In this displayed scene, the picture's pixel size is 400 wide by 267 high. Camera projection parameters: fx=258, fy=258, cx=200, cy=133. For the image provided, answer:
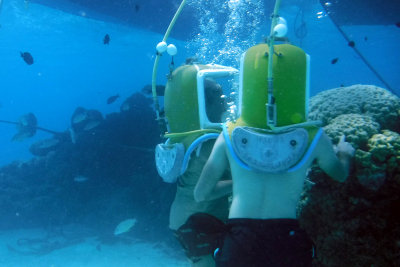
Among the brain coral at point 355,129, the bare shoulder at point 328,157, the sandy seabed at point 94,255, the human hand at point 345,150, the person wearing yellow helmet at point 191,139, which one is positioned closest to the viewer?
the bare shoulder at point 328,157

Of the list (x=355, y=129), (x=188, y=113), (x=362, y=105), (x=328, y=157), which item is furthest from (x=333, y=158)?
(x=362, y=105)

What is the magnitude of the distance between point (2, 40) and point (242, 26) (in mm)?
30758

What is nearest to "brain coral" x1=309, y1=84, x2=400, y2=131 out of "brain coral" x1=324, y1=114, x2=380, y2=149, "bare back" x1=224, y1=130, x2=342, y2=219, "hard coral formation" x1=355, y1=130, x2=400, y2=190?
"brain coral" x1=324, y1=114, x2=380, y2=149

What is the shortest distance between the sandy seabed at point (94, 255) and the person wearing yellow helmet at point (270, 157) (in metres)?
6.68

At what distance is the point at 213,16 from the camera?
16.4 m

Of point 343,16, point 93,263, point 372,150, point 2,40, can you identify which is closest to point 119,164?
point 93,263

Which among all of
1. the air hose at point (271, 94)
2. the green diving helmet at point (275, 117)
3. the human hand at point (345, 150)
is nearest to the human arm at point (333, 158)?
the human hand at point (345, 150)

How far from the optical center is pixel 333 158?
2.12 metres

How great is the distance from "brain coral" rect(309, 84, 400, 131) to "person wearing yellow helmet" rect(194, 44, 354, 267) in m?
1.96

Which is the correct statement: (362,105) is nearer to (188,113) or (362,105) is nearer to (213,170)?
(188,113)

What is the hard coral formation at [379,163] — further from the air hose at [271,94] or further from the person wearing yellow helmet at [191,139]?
the air hose at [271,94]

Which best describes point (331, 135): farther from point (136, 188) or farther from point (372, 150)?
point (136, 188)

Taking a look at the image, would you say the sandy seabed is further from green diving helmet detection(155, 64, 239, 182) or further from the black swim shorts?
the black swim shorts

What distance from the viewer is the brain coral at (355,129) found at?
296 centimetres
